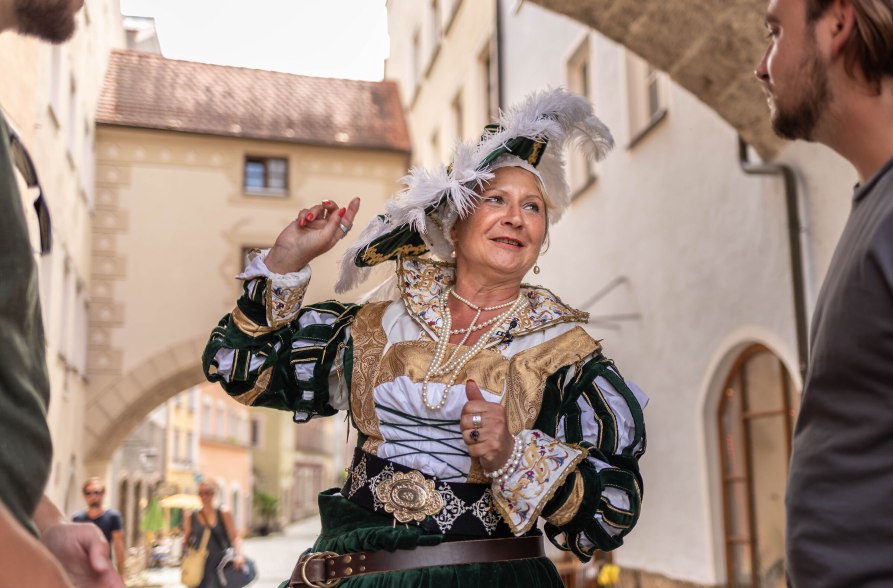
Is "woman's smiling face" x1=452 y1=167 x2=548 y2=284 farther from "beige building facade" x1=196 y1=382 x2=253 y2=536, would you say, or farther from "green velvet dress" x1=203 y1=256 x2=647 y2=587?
"beige building facade" x1=196 y1=382 x2=253 y2=536

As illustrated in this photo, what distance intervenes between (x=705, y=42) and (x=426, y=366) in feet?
15.5

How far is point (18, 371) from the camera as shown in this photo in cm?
107

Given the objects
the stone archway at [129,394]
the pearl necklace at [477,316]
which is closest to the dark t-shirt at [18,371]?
the pearl necklace at [477,316]

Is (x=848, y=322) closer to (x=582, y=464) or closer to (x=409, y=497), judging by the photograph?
(x=582, y=464)

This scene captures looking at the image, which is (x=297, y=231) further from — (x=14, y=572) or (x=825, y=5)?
(x=14, y=572)

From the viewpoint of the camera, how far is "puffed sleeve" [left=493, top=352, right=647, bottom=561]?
7.88 ft

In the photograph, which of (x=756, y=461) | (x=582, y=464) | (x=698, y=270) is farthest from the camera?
(x=698, y=270)

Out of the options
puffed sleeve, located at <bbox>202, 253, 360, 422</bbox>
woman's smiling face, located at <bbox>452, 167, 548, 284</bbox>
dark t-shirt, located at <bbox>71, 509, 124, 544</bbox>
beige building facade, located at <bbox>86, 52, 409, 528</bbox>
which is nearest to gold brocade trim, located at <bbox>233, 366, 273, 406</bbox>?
puffed sleeve, located at <bbox>202, 253, 360, 422</bbox>

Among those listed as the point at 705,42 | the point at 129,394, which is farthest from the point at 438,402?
the point at 129,394

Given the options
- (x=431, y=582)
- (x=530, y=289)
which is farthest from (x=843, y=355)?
(x=530, y=289)

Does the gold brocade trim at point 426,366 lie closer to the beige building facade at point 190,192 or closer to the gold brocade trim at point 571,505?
the gold brocade trim at point 571,505

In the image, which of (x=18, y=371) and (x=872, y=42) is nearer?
(x=18, y=371)

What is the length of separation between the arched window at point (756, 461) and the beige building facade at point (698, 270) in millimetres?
15

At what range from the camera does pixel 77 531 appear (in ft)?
4.00
